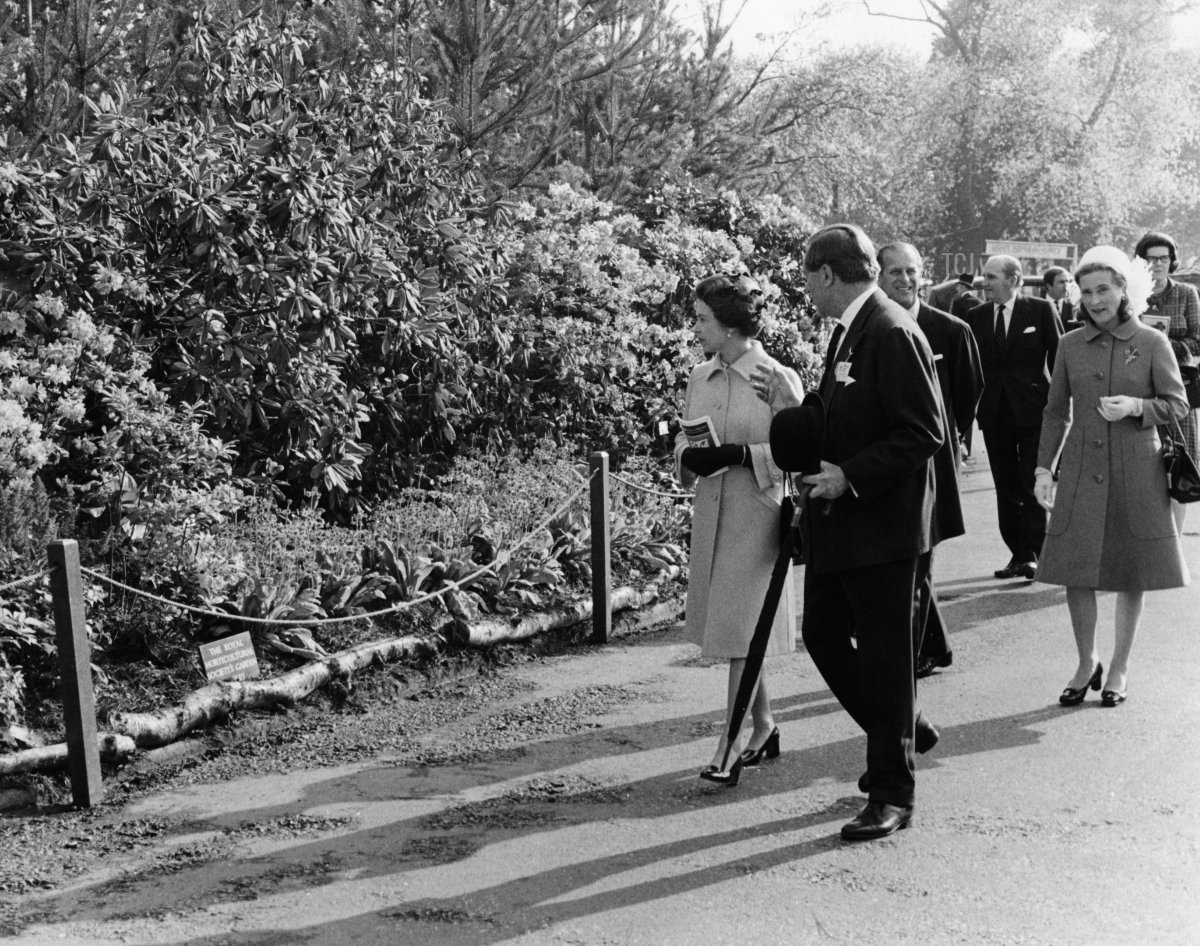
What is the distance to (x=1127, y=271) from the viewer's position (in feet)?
21.7

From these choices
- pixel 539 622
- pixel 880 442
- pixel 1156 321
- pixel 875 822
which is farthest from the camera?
pixel 539 622

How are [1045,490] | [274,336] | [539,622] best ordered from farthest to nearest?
1. [274,336]
2. [539,622]
3. [1045,490]

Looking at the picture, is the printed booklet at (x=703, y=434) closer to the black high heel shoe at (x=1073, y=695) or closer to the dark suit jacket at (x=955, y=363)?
the black high heel shoe at (x=1073, y=695)

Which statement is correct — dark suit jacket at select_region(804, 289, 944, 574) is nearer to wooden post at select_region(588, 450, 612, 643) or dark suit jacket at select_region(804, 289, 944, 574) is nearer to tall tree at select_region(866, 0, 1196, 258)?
wooden post at select_region(588, 450, 612, 643)

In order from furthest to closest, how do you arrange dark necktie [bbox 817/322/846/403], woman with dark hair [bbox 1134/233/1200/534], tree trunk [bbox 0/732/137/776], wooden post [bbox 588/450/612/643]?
woman with dark hair [bbox 1134/233/1200/534], wooden post [bbox 588/450/612/643], tree trunk [bbox 0/732/137/776], dark necktie [bbox 817/322/846/403]

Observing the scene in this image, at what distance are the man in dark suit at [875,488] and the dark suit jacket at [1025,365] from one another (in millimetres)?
4816

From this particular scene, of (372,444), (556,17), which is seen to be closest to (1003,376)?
(372,444)

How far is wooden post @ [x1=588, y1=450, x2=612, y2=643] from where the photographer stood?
8258 mm

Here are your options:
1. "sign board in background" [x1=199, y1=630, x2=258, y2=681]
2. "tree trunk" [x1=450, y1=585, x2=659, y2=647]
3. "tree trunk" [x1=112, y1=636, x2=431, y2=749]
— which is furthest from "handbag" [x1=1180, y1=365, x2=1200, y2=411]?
"sign board in background" [x1=199, y1=630, x2=258, y2=681]

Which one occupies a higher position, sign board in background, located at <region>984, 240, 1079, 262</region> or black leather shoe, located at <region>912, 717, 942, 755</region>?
sign board in background, located at <region>984, 240, 1079, 262</region>

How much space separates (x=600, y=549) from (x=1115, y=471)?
288cm

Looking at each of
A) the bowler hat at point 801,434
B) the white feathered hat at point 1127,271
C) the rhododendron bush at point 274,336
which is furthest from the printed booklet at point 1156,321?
the rhododendron bush at point 274,336

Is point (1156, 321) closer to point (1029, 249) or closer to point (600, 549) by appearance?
point (600, 549)

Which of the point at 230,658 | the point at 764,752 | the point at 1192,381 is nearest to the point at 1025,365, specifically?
the point at 1192,381
